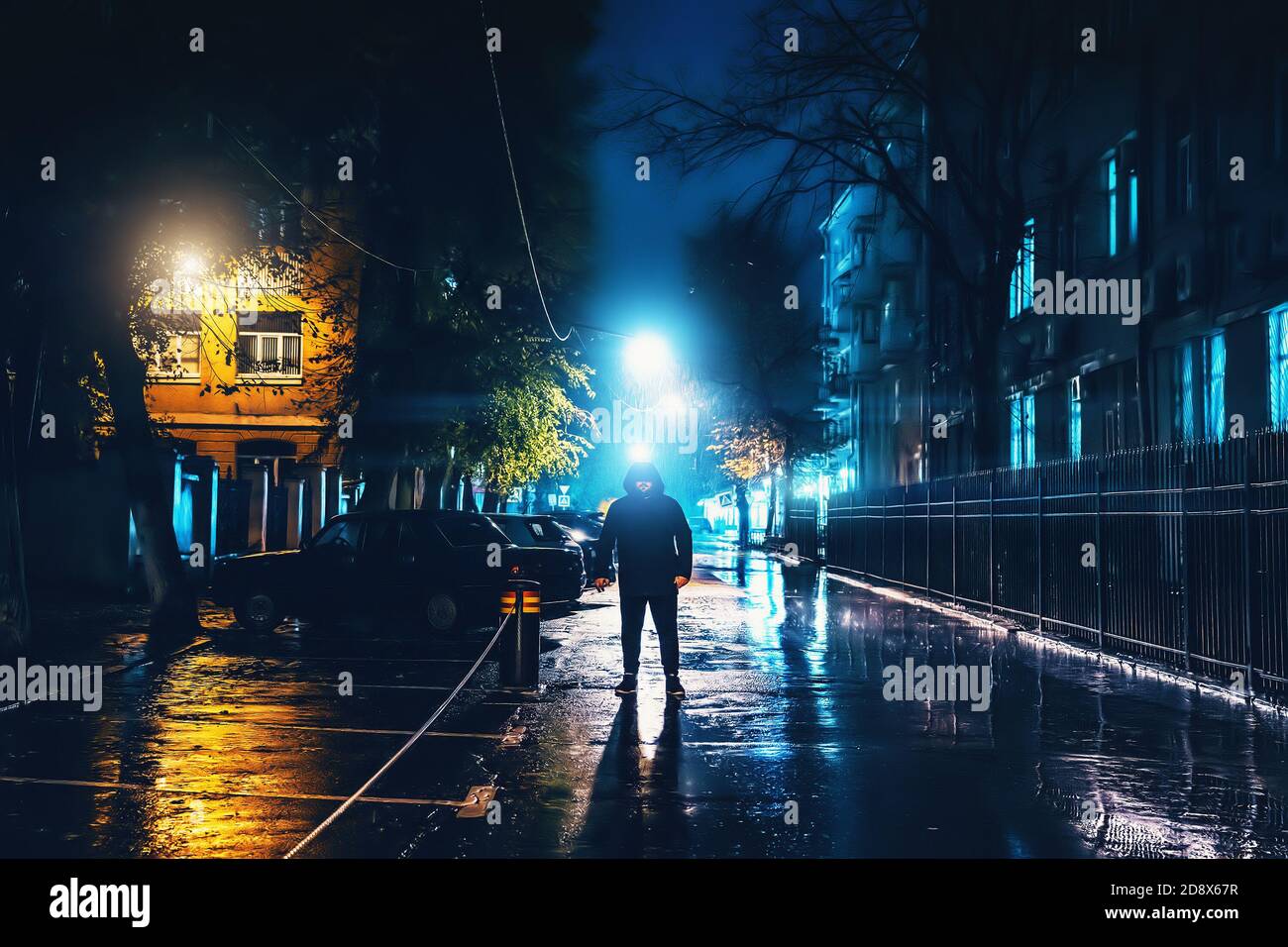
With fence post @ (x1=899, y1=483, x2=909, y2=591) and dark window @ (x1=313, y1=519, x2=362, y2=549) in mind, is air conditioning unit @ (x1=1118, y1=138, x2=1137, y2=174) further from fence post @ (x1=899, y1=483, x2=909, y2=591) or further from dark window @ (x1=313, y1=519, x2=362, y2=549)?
dark window @ (x1=313, y1=519, x2=362, y2=549)

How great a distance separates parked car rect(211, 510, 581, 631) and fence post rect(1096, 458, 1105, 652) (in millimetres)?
7075

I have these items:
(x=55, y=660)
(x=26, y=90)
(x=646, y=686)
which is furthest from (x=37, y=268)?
(x=646, y=686)

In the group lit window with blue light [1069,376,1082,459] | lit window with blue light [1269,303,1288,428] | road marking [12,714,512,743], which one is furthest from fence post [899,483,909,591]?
road marking [12,714,512,743]

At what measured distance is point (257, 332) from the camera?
41812 mm

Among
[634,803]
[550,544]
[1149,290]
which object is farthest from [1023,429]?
[634,803]

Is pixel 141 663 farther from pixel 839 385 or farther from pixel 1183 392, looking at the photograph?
pixel 839 385

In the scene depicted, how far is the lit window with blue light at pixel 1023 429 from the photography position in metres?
31.3

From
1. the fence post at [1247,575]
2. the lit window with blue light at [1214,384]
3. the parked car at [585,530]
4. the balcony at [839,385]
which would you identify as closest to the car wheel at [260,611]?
the parked car at [585,530]

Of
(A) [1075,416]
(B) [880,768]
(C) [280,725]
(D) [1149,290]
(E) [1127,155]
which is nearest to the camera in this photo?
(B) [880,768]

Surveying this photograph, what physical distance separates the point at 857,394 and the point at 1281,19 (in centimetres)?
3851

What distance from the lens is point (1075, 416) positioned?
92.8 feet

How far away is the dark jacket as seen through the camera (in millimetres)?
12414

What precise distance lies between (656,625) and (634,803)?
4916mm
